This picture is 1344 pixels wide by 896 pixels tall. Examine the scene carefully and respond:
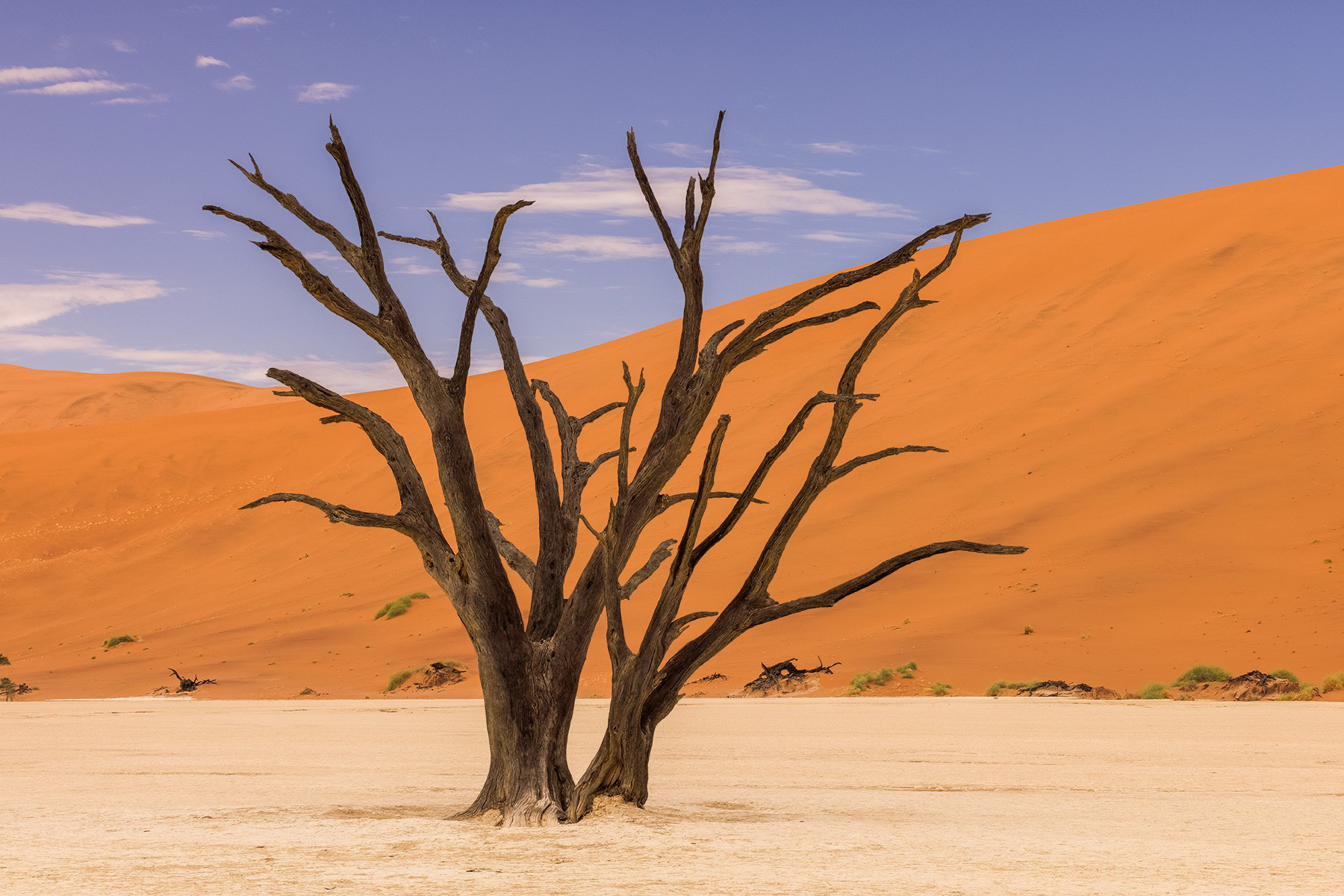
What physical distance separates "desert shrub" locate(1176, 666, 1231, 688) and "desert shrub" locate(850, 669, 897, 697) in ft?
14.8

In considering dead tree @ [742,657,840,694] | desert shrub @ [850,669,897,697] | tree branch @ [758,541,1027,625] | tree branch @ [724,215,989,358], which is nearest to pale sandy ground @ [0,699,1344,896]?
tree branch @ [758,541,1027,625]

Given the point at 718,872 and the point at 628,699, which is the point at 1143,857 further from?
the point at 628,699

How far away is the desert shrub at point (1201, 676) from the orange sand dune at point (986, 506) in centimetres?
72

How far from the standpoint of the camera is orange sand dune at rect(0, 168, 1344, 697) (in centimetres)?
2458

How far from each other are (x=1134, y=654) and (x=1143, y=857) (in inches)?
662

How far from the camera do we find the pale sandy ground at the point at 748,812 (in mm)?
6184

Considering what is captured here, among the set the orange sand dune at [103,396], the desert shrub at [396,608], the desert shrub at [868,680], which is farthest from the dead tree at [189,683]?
the orange sand dune at [103,396]

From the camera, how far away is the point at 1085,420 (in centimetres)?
3272

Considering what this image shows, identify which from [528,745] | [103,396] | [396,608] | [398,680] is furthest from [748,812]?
[103,396]

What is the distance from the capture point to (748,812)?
870 centimetres

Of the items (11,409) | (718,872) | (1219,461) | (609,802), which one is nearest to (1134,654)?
(1219,461)

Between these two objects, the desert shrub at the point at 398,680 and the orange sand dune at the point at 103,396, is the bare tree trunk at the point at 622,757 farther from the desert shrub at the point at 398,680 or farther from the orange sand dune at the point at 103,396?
the orange sand dune at the point at 103,396

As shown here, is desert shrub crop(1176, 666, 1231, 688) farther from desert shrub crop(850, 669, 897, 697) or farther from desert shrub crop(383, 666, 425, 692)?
desert shrub crop(383, 666, 425, 692)

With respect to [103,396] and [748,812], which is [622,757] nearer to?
[748,812]
